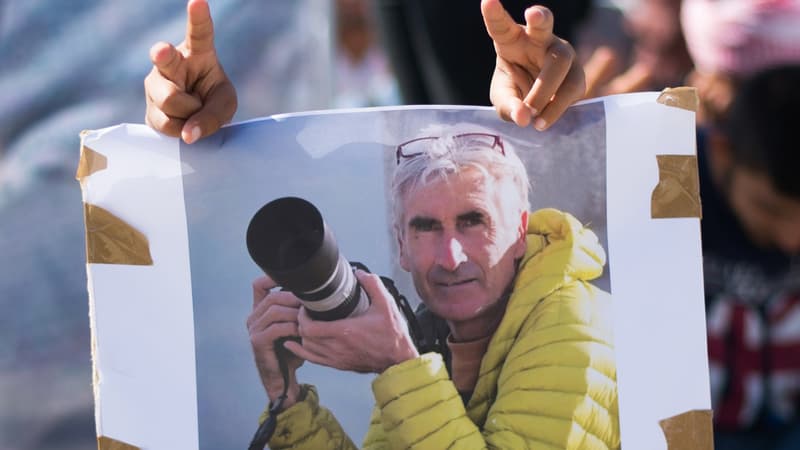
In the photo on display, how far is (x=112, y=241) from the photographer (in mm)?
677

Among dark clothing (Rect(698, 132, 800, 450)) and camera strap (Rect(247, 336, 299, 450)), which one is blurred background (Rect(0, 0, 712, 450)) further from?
dark clothing (Rect(698, 132, 800, 450))

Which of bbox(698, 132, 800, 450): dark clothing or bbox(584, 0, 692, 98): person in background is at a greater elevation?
bbox(584, 0, 692, 98): person in background

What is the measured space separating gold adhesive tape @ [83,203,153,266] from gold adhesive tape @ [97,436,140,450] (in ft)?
0.41

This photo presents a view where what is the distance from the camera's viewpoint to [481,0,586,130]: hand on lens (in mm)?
662

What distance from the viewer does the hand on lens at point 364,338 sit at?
26.2 inches

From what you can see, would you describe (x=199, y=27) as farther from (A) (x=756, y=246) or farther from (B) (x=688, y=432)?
(A) (x=756, y=246)

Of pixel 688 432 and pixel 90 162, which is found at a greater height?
pixel 90 162

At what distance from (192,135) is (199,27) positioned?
8 centimetres

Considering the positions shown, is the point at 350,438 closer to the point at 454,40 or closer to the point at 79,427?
the point at 79,427

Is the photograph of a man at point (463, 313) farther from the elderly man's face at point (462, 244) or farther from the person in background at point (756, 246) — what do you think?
the person in background at point (756, 246)

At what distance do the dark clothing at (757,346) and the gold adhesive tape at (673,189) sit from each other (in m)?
0.77

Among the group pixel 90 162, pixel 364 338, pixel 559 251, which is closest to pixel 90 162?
pixel 90 162

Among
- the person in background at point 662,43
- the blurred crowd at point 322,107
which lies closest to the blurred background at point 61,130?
the blurred crowd at point 322,107

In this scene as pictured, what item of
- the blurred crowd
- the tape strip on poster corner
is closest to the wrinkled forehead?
the tape strip on poster corner
